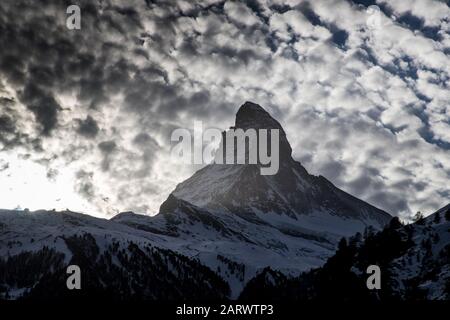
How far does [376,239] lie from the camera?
161m

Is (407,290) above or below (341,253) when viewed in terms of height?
below
